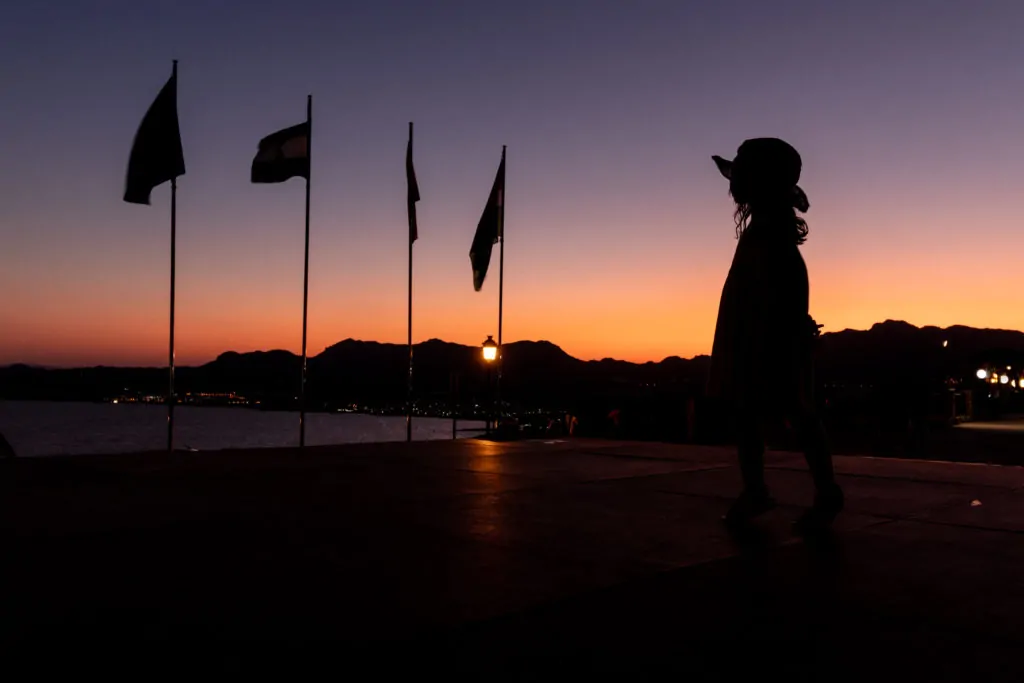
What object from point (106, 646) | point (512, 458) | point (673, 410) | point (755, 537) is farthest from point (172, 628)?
point (673, 410)

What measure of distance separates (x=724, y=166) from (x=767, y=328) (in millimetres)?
1030

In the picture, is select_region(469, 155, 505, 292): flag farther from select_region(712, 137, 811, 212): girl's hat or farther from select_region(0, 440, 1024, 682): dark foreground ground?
select_region(712, 137, 811, 212): girl's hat

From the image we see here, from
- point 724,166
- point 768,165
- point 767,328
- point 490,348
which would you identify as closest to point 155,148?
point 490,348

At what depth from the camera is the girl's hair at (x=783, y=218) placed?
451 centimetres

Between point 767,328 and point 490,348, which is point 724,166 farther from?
point 490,348

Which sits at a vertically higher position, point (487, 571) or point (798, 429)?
point (798, 429)

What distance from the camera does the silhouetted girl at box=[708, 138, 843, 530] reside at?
431 cm

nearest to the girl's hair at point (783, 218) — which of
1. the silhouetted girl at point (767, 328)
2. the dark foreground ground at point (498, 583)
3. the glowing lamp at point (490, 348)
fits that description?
the silhouetted girl at point (767, 328)

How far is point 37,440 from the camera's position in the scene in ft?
490

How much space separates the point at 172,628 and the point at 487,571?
4.20 ft

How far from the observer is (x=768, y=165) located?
A: 4.46 metres

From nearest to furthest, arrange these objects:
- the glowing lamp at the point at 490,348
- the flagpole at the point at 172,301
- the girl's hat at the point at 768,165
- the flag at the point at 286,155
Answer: the girl's hat at the point at 768,165
the flagpole at the point at 172,301
the flag at the point at 286,155
the glowing lamp at the point at 490,348

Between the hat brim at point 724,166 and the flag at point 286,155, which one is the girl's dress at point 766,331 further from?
the flag at point 286,155

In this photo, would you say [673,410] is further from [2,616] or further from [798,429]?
[2,616]
